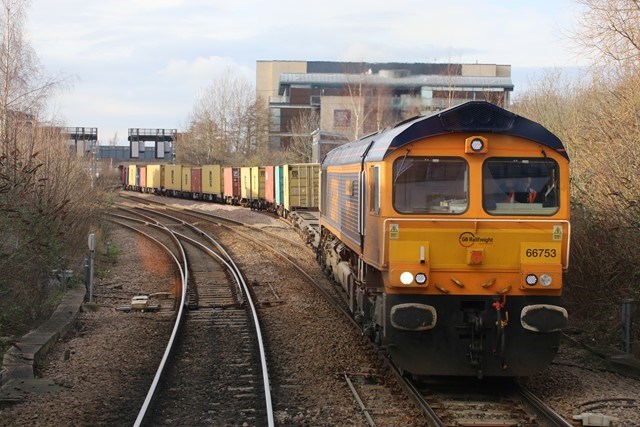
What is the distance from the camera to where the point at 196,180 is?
52.8 metres

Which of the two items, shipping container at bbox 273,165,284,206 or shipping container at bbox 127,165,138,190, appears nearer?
shipping container at bbox 273,165,284,206

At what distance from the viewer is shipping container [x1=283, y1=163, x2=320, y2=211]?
104ft

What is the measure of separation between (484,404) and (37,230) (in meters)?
8.52

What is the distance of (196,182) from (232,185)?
22.3 ft

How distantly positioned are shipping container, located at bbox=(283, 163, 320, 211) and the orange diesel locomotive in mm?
22702

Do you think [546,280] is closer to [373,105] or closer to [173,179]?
[373,105]

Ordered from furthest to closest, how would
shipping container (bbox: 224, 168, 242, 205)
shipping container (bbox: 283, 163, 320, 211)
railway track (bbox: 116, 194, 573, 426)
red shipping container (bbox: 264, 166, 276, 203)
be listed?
1. shipping container (bbox: 224, 168, 242, 205)
2. red shipping container (bbox: 264, 166, 276, 203)
3. shipping container (bbox: 283, 163, 320, 211)
4. railway track (bbox: 116, 194, 573, 426)

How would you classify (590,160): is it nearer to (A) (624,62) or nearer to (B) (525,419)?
(A) (624,62)

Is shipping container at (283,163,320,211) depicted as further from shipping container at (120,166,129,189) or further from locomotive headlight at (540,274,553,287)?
shipping container at (120,166,129,189)

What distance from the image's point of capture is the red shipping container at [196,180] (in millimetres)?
51969

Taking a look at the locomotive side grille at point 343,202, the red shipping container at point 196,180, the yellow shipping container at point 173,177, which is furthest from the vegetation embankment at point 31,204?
the yellow shipping container at point 173,177

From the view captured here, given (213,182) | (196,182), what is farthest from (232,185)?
(196,182)

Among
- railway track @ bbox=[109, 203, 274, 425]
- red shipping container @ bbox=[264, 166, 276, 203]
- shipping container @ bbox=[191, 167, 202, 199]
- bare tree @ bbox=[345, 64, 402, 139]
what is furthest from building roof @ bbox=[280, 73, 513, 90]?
railway track @ bbox=[109, 203, 274, 425]

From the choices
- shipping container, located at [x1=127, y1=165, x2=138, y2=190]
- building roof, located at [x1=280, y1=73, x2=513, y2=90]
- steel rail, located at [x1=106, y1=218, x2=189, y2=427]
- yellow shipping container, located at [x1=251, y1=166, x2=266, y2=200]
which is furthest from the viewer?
shipping container, located at [x1=127, y1=165, x2=138, y2=190]
